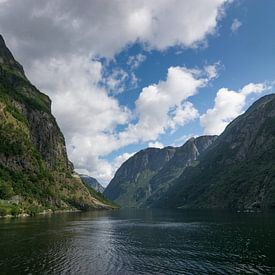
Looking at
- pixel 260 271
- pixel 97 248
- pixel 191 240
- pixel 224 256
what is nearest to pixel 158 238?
pixel 191 240

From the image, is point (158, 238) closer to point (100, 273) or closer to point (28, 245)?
point (28, 245)

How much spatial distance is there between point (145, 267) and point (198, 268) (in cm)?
990

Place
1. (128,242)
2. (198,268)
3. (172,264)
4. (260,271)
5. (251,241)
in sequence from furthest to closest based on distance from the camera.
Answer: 1. (128,242)
2. (251,241)
3. (172,264)
4. (198,268)
5. (260,271)

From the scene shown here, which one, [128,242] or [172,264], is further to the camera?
[128,242]

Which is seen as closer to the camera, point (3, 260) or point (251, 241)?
point (3, 260)

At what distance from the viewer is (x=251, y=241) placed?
94625mm

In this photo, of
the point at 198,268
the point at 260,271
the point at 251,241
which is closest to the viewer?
the point at 260,271

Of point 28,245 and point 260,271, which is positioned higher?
point 28,245

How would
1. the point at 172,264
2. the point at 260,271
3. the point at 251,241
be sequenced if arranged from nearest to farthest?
the point at 260,271
the point at 172,264
the point at 251,241

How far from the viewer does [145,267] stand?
64.4 m

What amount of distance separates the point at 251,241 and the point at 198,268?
38666 millimetres

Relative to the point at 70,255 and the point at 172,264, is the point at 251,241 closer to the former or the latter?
the point at 172,264

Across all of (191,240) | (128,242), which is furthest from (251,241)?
(128,242)

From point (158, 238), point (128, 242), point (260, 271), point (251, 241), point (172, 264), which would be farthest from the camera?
point (158, 238)
